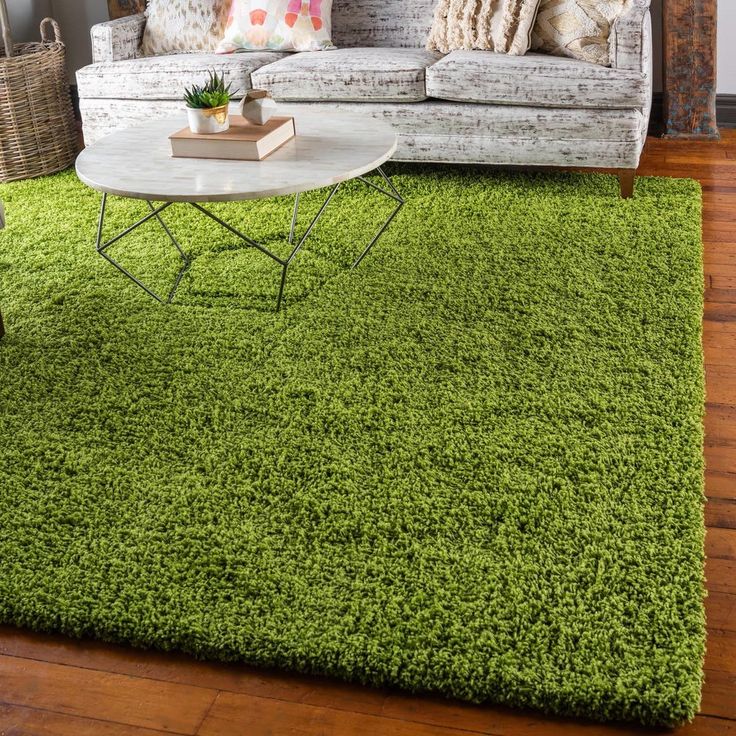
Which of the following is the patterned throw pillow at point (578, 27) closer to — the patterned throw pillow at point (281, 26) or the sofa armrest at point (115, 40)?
the patterned throw pillow at point (281, 26)

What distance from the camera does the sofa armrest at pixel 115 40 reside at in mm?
3852

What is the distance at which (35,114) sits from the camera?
3.83m

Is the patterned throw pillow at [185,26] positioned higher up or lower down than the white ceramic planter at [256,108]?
higher up

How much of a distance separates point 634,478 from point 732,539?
0.21 m

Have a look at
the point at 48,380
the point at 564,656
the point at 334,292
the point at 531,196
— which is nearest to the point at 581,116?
the point at 531,196

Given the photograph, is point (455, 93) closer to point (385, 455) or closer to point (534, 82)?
point (534, 82)

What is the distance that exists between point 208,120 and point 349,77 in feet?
3.21

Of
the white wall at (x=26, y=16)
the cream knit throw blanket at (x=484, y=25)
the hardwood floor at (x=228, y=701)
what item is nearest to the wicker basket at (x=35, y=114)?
the white wall at (x=26, y=16)

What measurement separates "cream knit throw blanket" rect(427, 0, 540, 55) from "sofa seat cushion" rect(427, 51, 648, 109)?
109mm

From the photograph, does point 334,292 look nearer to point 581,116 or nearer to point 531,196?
point 531,196

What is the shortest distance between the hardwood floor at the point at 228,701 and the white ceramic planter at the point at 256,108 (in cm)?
164

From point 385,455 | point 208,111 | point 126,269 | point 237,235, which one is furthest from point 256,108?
point 385,455

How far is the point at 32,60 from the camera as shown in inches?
148

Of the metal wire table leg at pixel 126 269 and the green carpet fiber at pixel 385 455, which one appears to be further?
the metal wire table leg at pixel 126 269
